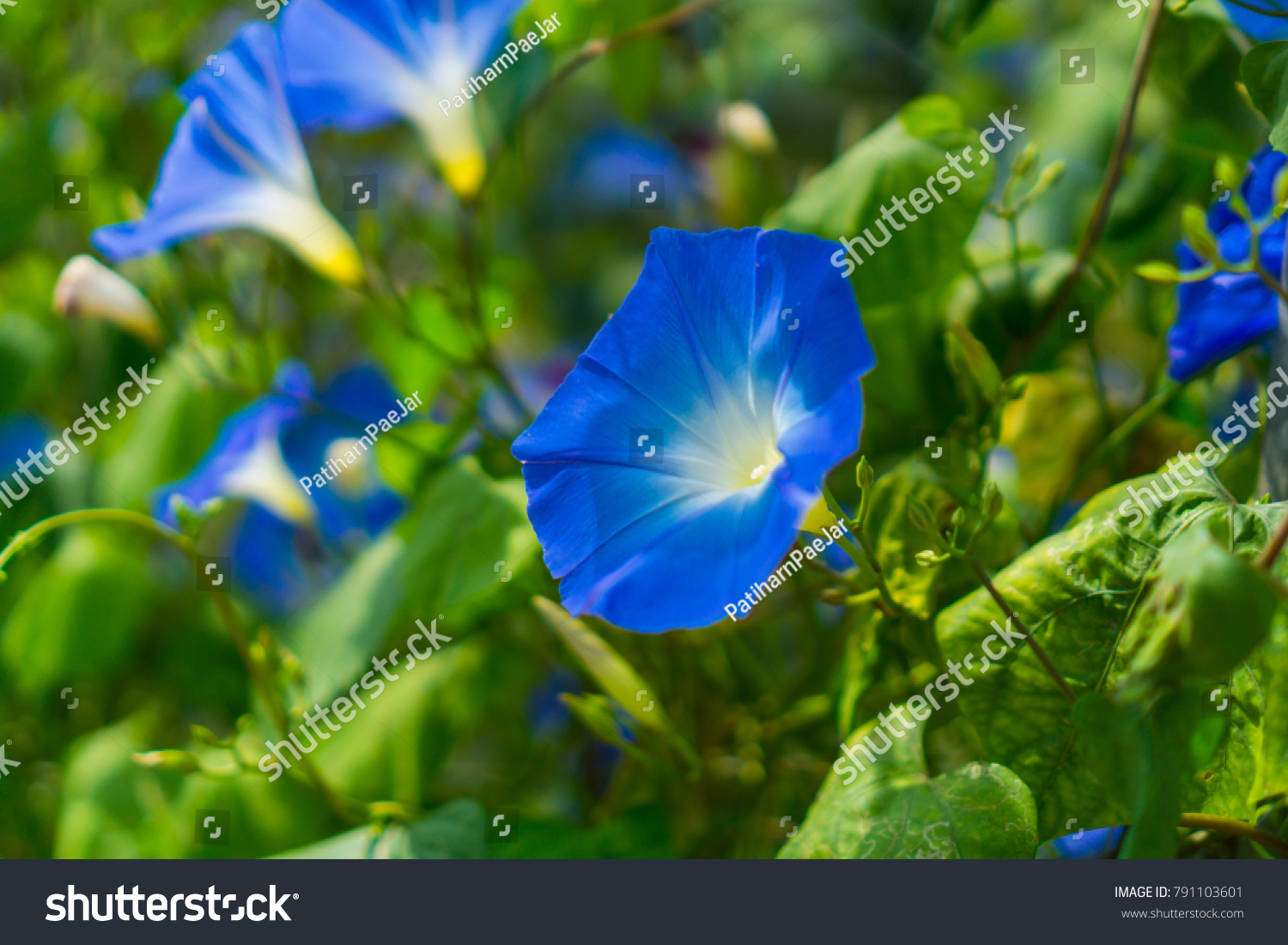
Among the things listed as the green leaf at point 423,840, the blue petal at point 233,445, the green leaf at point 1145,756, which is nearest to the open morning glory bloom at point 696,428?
the green leaf at point 1145,756

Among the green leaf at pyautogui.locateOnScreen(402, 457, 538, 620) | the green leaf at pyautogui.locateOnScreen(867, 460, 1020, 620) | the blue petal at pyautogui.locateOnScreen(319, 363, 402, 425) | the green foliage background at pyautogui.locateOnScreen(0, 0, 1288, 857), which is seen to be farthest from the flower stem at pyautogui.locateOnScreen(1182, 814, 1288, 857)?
the blue petal at pyautogui.locateOnScreen(319, 363, 402, 425)

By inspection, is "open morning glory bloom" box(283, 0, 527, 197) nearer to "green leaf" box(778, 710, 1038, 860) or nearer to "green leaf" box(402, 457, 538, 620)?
"green leaf" box(402, 457, 538, 620)

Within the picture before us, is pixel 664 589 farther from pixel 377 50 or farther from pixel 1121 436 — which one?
pixel 377 50

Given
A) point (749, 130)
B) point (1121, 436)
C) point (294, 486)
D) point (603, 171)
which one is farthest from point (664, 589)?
point (603, 171)

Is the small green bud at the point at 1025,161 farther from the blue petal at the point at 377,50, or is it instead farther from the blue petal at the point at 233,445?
the blue petal at the point at 233,445

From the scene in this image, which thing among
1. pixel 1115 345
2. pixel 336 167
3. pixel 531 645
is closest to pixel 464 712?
pixel 531 645

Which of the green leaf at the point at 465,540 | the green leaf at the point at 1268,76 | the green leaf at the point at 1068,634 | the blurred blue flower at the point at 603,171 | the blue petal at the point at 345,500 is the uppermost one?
the blurred blue flower at the point at 603,171

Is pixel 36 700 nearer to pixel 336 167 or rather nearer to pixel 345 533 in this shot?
pixel 345 533
